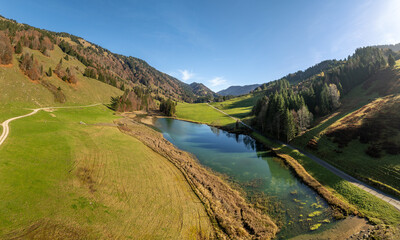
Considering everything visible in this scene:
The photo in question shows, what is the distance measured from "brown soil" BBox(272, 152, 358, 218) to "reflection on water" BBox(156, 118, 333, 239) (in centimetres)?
107

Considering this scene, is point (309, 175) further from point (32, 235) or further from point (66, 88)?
point (66, 88)

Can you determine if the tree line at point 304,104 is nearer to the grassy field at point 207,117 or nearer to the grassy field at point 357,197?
the grassy field at point 357,197

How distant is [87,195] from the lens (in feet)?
60.4

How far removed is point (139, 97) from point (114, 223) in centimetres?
Answer: 13434

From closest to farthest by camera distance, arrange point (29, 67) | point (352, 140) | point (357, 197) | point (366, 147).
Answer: point (357, 197), point (366, 147), point (352, 140), point (29, 67)

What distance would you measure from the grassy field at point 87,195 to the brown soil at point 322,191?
2066cm

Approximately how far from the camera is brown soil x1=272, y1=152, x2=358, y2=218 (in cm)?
2214

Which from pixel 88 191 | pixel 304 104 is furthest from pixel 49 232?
pixel 304 104

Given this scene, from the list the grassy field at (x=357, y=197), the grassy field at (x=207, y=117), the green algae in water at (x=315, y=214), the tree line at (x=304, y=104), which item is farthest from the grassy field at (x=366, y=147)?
the grassy field at (x=207, y=117)

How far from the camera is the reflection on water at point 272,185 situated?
66.9ft

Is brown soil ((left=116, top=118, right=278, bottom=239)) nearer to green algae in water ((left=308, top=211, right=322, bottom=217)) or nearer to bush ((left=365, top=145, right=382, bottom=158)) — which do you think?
green algae in water ((left=308, top=211, right=322, bottom=217))

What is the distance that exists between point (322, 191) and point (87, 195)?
3705 centimetres

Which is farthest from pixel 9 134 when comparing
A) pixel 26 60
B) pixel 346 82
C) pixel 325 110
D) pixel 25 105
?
pixel 346 82

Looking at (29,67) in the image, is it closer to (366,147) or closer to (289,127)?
(289,127)
